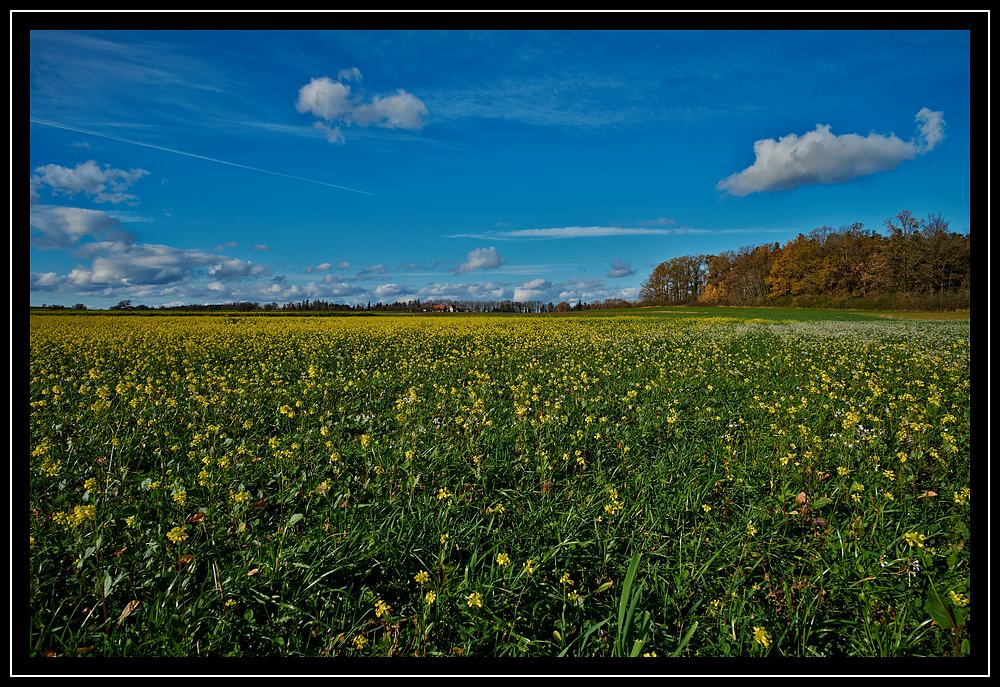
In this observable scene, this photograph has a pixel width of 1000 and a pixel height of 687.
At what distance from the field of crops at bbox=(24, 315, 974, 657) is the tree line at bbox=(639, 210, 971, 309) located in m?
18.6

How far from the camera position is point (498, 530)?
3021 mm

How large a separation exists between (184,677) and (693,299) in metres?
101

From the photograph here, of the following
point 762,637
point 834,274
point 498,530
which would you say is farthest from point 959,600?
point 834,274

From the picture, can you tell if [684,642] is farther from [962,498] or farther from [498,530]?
[962,498]

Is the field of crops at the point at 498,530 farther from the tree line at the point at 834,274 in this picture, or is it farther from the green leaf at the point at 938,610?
the tree line at the point at 834,274

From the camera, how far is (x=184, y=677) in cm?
153

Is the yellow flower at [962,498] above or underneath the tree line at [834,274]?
underneath

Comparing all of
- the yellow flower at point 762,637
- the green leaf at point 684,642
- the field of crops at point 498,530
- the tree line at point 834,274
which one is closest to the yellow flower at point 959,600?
the field of crops at point 498,530

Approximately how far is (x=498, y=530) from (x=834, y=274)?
80117 millimetres

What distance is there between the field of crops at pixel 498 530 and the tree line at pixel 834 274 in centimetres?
1857

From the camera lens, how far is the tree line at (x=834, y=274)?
3389 centimetres

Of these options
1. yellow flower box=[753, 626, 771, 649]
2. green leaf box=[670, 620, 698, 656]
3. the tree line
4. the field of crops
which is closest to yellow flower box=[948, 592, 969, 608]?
the field of crops
